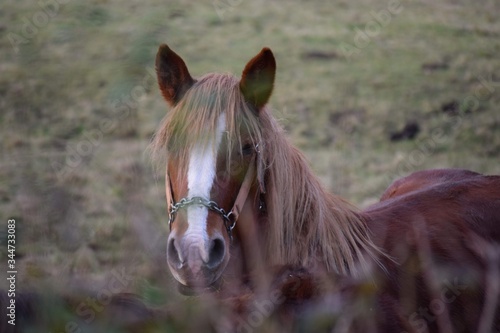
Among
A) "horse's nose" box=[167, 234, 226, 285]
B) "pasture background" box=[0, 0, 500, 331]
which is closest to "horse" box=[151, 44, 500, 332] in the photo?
"horse's nose" box=[167, 234, 226, 285]

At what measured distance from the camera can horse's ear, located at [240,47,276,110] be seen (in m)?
3.81

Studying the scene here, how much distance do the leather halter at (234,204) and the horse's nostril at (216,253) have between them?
149mm

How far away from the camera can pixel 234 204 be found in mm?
3586

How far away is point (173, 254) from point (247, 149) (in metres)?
0.72

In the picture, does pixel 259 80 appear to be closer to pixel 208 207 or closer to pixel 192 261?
pixel 208 207

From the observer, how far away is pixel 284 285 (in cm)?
192

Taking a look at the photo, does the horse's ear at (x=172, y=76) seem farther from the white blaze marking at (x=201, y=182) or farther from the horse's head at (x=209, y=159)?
the white blaze marking at (x=201, y=182)

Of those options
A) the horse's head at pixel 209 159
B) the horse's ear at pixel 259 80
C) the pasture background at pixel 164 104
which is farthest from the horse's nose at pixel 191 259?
the horse's ear at pixel 259 80

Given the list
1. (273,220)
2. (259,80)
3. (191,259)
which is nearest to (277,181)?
(273,220)

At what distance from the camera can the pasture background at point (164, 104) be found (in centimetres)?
217

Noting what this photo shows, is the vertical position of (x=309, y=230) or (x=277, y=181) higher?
(x=277, y=181)

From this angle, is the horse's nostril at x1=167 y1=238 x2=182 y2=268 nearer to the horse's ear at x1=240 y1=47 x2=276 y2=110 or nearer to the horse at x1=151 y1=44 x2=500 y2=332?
the horse at x1=151 y1=44 x2=500 y2=332

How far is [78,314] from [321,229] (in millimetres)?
2239

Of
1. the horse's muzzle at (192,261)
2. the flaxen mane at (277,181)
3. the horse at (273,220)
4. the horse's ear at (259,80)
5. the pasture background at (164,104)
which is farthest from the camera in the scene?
the horse's ear at (259,80)
